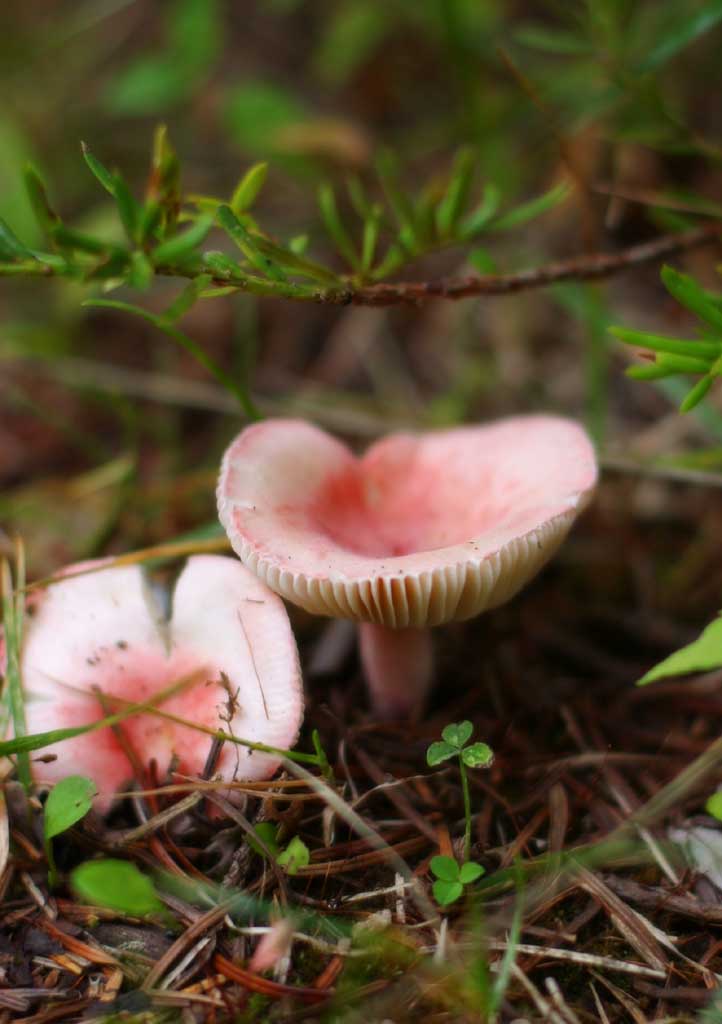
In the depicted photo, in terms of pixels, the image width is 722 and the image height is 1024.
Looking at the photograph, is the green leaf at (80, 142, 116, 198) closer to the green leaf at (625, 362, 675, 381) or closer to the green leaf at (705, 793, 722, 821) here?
the green leaf at (625, 362, 675, 381)

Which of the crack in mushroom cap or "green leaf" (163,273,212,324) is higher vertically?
"green leaf" (163,273,212,324)

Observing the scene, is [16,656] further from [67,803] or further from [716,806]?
[716,806]

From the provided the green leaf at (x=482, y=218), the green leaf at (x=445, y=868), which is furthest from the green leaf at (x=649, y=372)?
the green leaf at (x=445, y=868)

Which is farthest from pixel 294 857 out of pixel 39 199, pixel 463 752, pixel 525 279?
pixel 525 279

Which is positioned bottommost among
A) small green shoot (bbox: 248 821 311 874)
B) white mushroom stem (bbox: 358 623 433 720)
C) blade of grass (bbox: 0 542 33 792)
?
white mushroom stem (bbox: 358 623 433 720)

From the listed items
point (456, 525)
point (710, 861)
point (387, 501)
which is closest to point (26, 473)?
point (387, 501)

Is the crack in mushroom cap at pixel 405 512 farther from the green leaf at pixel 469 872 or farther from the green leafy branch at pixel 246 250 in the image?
the green leaf at pixel 469 872

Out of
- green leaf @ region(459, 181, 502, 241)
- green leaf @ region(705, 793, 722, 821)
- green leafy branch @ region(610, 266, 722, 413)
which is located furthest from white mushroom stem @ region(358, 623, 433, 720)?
green leaf @ region(459, 181, 502, 241)
